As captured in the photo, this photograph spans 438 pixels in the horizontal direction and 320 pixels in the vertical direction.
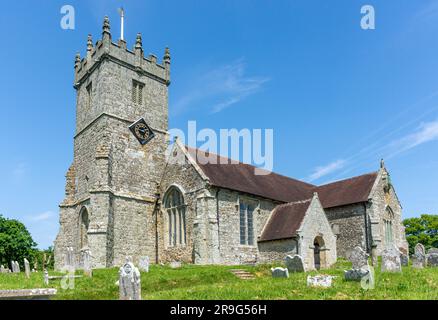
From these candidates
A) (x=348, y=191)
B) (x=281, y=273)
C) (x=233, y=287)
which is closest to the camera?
(x=233, y=287)

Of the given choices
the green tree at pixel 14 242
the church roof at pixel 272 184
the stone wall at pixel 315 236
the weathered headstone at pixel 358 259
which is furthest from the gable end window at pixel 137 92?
the green tree at pixel 14 242

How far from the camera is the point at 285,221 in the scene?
2747cm

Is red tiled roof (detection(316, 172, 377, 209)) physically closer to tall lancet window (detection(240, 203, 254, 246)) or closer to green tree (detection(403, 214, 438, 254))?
tall lancet window (detection(240, 203, 254, 246))

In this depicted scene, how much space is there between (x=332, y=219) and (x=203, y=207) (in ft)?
37.2

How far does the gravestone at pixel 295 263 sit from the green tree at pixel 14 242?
39.8 metres

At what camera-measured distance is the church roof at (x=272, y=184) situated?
28480 millimetres

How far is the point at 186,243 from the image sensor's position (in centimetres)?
2747

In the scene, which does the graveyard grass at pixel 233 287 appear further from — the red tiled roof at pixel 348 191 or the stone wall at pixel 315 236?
the red tiled roof at pixel 348 191

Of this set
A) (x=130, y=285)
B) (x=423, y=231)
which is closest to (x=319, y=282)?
(x=130, y=285)

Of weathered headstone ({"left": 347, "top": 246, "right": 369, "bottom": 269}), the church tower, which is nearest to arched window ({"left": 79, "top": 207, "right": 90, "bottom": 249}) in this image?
the church tower

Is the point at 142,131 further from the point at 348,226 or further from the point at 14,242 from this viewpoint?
the point at 14,242

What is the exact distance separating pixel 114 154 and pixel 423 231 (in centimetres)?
4059

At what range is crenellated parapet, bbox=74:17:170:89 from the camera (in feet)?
97.3
